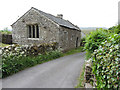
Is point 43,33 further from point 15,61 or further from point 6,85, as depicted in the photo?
point 6,85

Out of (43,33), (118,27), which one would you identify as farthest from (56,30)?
(118,27)

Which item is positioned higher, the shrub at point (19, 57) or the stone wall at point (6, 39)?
the stone wall at point (6, 39)

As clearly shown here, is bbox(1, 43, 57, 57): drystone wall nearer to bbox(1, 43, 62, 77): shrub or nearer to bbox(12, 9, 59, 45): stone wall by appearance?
bbox(1, 43, 62, 77): shrub

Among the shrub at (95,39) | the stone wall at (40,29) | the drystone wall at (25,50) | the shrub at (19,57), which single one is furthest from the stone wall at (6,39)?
the shrub at (95,39)

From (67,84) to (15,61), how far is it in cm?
355

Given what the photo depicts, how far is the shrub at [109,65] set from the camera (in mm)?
2902

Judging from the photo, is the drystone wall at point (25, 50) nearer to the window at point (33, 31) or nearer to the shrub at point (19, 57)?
the shrub at point (19, 57)

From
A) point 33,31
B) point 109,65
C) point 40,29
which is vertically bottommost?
point 109,65

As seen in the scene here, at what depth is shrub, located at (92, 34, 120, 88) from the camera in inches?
114

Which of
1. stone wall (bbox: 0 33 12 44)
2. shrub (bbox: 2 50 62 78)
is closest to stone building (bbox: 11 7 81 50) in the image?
stone wall (bbox: 0 33 12 44)

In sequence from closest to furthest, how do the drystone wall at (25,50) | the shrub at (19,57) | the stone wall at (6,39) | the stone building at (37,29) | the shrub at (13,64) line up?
the shrub at (13,64) → the shrub at (19,57) → the drystone wall at (25,50) → the stone building at (37,29) → the stone wall at (6,39)

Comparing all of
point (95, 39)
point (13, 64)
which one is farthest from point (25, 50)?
point (95, 39)

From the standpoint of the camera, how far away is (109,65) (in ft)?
10.0

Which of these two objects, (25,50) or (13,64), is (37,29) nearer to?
(25,50)
